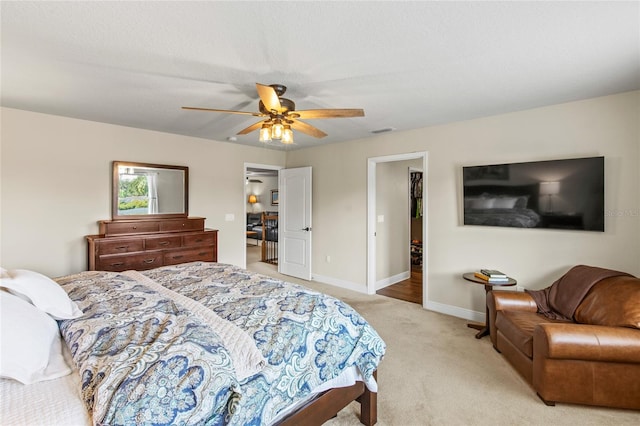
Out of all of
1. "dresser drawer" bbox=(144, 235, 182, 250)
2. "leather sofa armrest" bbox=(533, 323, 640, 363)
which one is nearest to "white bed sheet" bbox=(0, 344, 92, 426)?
"leather sofa armrest" bbox=(533, 323, 640, 363)

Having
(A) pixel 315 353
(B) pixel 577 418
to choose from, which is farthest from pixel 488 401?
(A) pixel 315 353

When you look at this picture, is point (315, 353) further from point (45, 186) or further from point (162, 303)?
point (45, 186)

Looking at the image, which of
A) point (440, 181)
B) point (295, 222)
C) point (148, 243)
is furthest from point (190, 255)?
point (440, 181)

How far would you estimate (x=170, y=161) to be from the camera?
173 inches

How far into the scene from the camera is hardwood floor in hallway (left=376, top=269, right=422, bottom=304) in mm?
4478

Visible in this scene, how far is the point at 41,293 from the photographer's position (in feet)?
4.89

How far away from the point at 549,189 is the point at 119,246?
4742mm

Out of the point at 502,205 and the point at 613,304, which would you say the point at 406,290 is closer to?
the point at 502,205

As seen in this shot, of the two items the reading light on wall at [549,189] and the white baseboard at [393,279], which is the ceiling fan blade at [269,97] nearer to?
the reading light on wall at [549,189]

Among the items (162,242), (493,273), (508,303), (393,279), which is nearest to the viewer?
(508,303)

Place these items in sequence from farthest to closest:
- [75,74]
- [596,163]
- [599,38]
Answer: [596,163], [75,74], [599,38]

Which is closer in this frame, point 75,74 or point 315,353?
point 315,353

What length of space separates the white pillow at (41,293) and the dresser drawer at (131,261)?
2016 millimetres

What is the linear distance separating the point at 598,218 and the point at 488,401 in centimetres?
205
